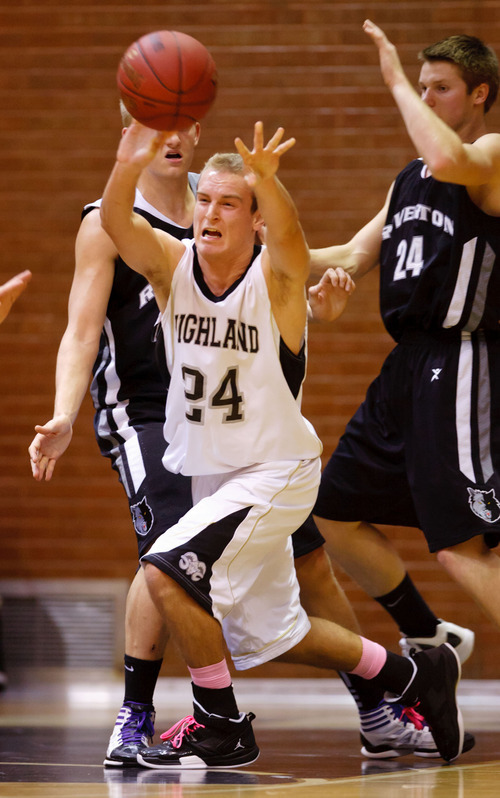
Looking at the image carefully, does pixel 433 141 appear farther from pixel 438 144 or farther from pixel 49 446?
pixel 49 446

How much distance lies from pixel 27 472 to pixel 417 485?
3188 millimetres

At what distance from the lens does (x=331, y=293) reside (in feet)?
10.8

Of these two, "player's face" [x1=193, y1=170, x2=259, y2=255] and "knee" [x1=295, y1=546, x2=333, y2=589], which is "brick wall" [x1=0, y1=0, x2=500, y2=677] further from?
"player's face" [x1=193, y1=170, x2=259, y2=255]

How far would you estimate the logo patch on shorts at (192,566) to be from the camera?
298 cm

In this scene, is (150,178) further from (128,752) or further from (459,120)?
(128,752)

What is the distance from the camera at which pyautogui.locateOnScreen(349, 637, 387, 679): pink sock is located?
11.0ft

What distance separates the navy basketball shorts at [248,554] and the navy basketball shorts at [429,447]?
45 cm

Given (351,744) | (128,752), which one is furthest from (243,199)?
(351,744)

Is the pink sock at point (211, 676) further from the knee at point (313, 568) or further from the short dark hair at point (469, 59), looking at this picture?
the short dark hair at point (469, 59)

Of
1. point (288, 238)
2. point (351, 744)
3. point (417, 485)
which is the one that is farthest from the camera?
point (351, 744)

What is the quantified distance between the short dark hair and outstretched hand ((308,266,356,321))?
2.75 feet

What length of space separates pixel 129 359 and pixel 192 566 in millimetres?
952

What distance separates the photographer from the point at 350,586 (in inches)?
231

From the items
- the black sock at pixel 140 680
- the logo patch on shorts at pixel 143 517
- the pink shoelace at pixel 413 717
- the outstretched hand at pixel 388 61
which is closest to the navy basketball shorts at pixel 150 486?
the logo patch on shorts at pixel 143 517
